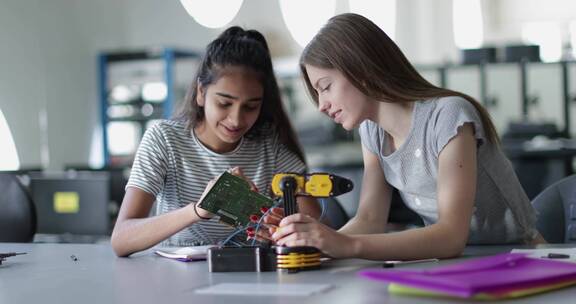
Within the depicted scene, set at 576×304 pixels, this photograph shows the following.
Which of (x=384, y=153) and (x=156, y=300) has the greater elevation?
(x=384, y=153)

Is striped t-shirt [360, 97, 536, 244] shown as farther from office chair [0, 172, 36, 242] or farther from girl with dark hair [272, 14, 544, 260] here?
office chair [0, 172, 36, 242]

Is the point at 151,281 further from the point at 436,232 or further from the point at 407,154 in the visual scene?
the point at 407,154

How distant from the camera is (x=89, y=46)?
667 cm

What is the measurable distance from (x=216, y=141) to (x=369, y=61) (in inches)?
22.5

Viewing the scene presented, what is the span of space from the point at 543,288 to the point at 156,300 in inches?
21.8

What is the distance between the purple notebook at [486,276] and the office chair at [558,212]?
832mm

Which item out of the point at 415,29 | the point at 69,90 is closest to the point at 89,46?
the point at 69,90

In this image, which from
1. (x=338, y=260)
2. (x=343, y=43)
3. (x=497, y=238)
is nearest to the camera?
(x=338, y=260)

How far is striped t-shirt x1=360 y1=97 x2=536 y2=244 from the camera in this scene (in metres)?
1.74

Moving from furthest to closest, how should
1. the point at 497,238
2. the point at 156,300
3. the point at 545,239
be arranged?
the point at 545,239 → the point at 497,238 → the point at 156,300

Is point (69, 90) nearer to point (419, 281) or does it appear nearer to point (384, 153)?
point (384, 153)

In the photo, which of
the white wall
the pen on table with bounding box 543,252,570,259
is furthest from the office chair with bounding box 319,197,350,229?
the white wall

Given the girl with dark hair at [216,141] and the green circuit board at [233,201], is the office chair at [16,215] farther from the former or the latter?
the green circuit board at [233,201]

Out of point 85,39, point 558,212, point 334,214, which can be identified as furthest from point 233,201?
point 85,39
